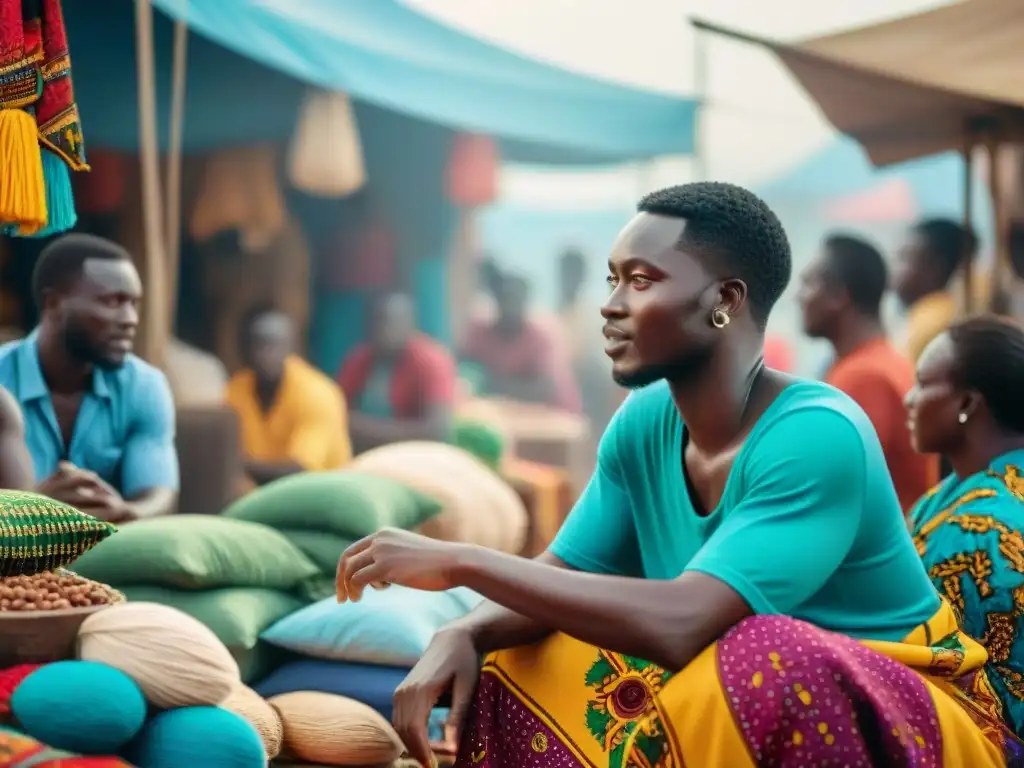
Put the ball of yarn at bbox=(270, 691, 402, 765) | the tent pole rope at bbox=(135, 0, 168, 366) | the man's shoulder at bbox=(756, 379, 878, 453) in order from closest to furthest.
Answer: the man's shoulder at bbox=(756, 379, 878, 453) → the ball of yarn at bbox=(270, 691, 402, 765) → the tent pole rope at bbox=(135, 0, 168, 366)

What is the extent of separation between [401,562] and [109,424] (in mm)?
1739

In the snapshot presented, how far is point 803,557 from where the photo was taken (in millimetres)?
2031

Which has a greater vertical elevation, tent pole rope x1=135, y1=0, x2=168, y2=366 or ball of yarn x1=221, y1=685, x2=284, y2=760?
tent pole rope x1=135, y1=0, x2=168, y2=366

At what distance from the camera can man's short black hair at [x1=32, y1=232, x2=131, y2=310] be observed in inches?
136

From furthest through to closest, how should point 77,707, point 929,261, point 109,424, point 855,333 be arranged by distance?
point 929,261, point 855,333, point 109,424, point 77,707

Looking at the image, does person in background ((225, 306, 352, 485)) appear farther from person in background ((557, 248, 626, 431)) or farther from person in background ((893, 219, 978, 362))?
person in background ((557, 248, 626, 431))

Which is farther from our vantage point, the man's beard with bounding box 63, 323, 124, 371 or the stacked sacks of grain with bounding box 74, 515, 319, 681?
the man's beard with bounding box 63, 323, 124, 371

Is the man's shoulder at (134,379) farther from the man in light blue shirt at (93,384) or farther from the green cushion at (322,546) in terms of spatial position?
the green cushion at (322,546)

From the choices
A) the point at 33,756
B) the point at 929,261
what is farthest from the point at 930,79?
the point at 33,756

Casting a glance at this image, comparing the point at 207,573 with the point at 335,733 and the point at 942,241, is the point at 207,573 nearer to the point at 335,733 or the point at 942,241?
the point at 335,733

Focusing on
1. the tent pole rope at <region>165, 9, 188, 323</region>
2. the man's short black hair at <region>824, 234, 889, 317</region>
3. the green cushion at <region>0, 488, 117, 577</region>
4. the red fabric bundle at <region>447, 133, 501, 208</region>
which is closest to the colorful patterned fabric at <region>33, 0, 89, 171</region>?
the green cushion at <region>0, 488, 117, 577</region>

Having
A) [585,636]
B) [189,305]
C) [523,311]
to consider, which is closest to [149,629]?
[585,636]

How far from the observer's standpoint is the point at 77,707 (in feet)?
6.93

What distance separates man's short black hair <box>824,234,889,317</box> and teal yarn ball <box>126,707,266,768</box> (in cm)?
288
